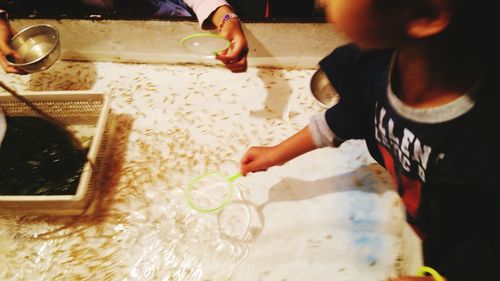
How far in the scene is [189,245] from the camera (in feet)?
5.23

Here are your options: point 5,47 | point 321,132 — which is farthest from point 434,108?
point 5,47

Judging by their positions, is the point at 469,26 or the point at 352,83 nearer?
the point at 469,26

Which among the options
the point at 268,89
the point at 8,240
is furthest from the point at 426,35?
the point at 8,240

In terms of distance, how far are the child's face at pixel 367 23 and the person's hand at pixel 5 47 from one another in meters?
2.01

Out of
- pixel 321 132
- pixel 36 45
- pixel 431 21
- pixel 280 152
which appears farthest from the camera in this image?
pixel 36 45

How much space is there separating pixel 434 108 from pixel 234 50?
1094mm

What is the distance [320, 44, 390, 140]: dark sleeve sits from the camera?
98 centimetres

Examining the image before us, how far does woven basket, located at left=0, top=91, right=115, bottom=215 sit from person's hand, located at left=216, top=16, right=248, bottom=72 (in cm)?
74

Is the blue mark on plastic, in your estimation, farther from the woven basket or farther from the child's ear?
the woven basket

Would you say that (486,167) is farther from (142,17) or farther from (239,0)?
(142,17)

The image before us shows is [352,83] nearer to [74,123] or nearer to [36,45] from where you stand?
[74,123]

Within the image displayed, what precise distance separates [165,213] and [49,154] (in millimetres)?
757

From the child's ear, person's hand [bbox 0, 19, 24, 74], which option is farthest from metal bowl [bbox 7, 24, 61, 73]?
the child's ear

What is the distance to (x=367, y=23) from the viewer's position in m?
0.61
